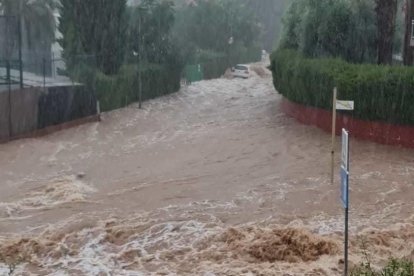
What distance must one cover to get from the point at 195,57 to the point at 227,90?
538 inches

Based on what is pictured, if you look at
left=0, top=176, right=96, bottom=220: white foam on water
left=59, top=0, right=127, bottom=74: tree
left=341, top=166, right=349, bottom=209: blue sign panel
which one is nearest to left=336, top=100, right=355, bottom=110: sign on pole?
left=0, top=176, right=96, bottom=220: white foam on water

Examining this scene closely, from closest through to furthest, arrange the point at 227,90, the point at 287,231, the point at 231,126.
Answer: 1. the point at 287,231
2. the point at 231,126
3. the point at 227,90

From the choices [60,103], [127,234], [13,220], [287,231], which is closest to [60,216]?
[13,220]

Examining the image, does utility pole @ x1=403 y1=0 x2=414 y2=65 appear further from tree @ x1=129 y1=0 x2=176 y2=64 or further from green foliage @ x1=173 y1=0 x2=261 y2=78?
green foliage @ x1=173 y1=0 x2=261 y2=78

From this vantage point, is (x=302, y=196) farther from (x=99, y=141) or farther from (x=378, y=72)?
(x=99, y=141)

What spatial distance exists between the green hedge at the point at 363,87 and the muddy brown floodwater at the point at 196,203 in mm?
1048

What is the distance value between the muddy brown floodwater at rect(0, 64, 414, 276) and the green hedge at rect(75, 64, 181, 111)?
148 inches

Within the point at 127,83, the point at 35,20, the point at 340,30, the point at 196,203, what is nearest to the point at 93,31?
the point at 127,83

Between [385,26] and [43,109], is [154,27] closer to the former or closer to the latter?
[43,109]

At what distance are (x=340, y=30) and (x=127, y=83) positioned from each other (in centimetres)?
1100

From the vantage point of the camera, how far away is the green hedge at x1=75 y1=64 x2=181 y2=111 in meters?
30.8

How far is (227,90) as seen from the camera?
41.9 m

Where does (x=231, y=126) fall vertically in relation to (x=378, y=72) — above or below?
below

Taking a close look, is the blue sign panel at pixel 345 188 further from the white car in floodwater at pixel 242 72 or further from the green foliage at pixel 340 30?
the white car in floodwater at pixel 242 72
